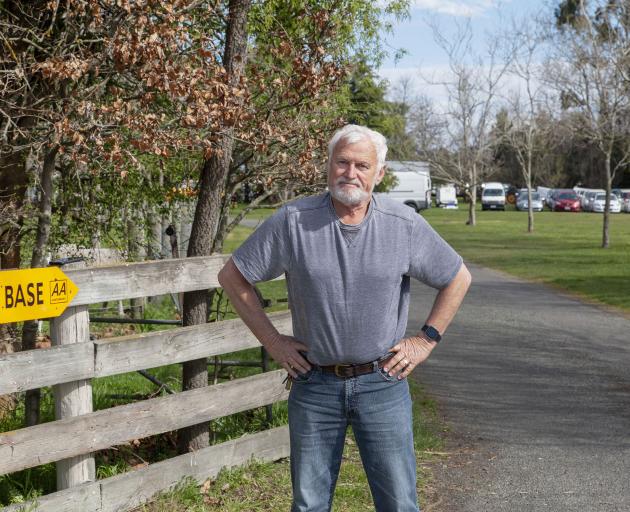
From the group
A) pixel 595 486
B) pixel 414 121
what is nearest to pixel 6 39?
pixel 595 486

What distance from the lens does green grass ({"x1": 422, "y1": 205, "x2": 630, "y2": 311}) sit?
18.4m

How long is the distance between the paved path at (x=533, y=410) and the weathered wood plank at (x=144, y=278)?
5.94ft

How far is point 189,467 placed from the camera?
5426 mm

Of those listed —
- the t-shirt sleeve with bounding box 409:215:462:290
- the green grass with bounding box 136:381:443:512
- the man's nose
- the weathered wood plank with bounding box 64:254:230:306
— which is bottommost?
the green grass with bounding box 136:381:443:512

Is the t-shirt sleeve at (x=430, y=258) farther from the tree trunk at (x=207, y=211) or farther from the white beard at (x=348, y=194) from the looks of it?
the tree trunk at (x=207, y=211)

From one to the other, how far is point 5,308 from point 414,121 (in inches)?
2134

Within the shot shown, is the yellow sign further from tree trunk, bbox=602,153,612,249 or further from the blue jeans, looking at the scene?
tree trunk, bbox=602,153,612,249

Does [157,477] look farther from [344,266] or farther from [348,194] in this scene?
[348,194]

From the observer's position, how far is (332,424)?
3650 mm

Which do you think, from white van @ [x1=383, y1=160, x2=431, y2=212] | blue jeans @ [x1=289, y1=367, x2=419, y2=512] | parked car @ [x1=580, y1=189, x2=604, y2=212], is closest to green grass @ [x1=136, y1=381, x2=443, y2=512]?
blue jeans @ [x1=289, y1=367, x2=419, y2=512]

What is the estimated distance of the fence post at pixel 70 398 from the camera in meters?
4.76

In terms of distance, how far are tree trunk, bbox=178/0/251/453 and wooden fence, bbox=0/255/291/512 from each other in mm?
333

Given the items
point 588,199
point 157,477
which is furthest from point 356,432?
point 588,199

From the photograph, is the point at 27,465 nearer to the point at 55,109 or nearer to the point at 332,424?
the point at 332,424
